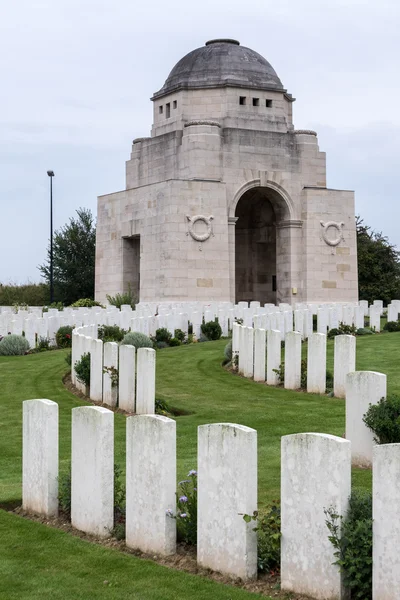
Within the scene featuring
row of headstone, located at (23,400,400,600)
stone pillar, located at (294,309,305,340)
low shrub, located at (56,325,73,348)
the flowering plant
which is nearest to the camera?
row of headstone, located at (23,400,400,600)

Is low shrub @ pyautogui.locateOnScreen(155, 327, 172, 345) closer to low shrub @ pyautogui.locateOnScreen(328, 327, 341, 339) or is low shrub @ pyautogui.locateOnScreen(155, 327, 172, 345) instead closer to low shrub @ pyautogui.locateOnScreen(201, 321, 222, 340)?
low shrub @ pyautogui.locateOnScreen(201, 321, 222, 340)

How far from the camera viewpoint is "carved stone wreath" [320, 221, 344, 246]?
3841 cm

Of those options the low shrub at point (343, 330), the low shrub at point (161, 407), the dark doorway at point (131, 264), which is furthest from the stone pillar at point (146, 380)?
the dark doorway at point (131, 264)

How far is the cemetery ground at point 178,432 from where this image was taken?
559 cm

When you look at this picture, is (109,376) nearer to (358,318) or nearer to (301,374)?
(301,374)

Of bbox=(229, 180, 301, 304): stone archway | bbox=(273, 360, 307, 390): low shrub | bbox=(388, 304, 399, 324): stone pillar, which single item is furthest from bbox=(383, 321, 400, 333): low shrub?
bbox=(229, 180, 301, 304): stone archway

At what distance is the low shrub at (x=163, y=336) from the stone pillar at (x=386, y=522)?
731 inches

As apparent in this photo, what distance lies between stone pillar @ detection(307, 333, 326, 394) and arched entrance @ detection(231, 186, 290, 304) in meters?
28.7

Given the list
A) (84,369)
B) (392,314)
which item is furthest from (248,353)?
(392,314)

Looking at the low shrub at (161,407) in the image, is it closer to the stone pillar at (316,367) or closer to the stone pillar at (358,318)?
the stone pillar at (316,367)

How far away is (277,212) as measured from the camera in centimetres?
3916

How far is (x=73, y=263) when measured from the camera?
5175 cm

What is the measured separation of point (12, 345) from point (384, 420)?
15413 mm

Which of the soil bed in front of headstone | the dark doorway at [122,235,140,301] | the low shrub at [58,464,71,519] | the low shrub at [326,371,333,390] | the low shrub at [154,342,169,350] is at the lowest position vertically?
the soil bed in front of headstone
